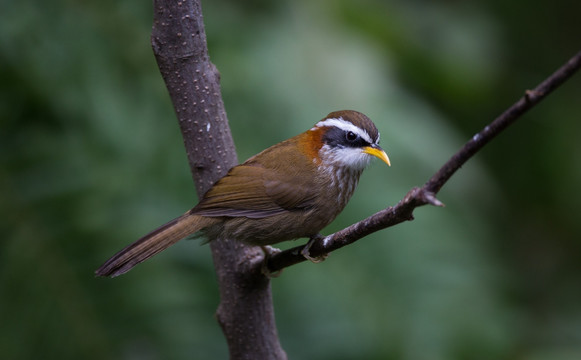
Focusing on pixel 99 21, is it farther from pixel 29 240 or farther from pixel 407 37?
pixel 407 37

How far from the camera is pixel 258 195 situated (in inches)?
132

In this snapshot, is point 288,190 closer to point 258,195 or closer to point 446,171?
point 258,195

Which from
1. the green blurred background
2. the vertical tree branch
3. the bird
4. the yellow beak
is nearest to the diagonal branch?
the vertical tree branch

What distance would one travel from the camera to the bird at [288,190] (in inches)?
122

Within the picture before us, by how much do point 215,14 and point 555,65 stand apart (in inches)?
128

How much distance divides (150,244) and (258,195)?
65 cm

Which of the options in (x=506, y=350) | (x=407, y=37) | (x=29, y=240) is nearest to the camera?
(x=29, y=240)

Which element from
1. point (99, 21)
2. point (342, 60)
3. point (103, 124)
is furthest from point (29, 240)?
point (342, 60)

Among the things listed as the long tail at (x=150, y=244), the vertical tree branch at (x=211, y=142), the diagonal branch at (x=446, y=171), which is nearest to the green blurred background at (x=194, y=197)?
the long tail at (x=150, y=244)

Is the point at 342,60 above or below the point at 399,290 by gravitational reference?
above

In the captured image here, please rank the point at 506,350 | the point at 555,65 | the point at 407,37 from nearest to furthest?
the point at 506,350 → the point at 407,37 → the point at 555,65

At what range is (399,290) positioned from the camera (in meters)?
4.13

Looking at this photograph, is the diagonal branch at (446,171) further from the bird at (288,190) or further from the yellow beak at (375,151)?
the yellow beak at (375,151)

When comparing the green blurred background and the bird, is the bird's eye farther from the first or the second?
the green blurred background
